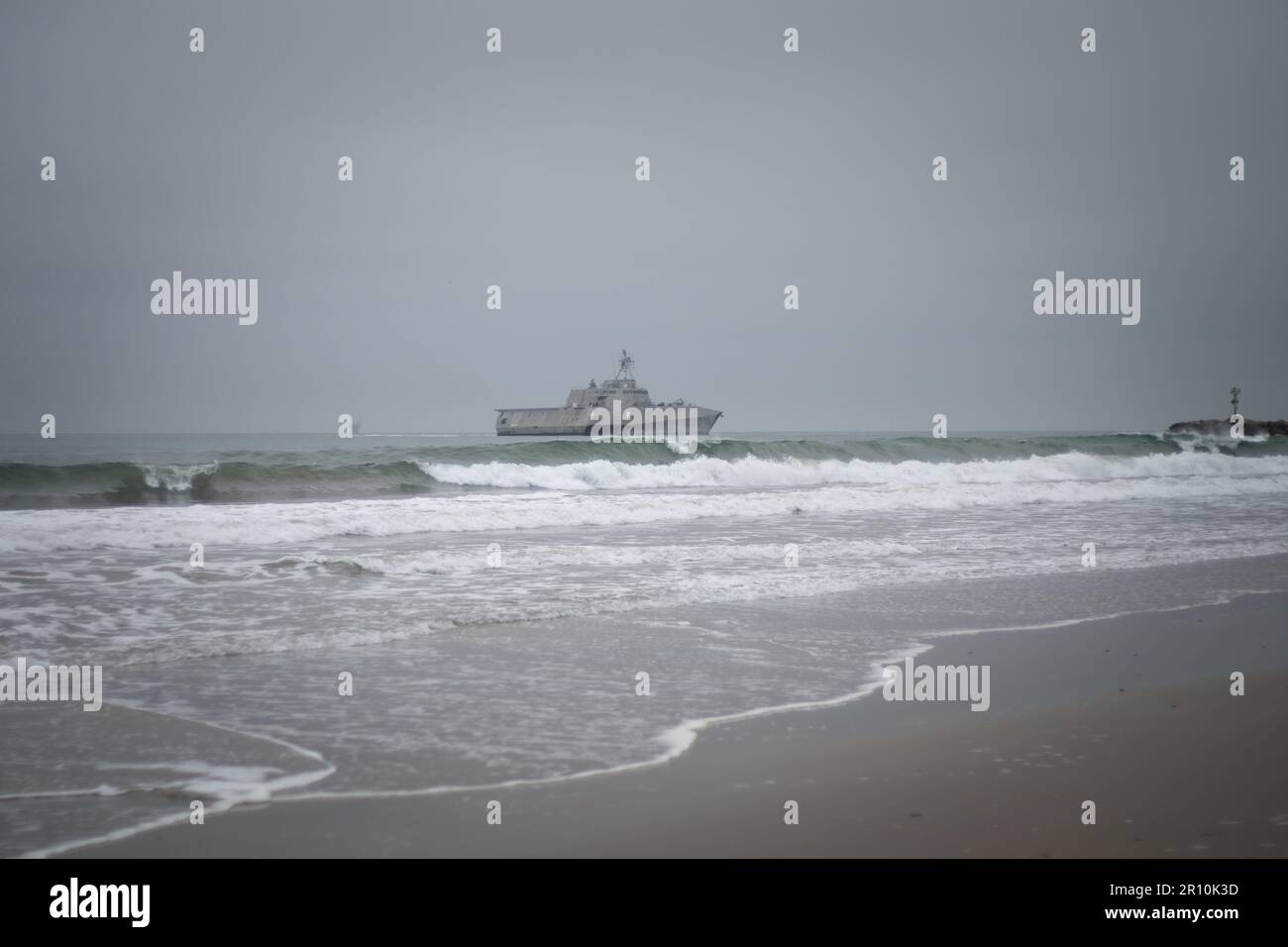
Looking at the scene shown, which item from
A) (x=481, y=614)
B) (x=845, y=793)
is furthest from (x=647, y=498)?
(x=845, y=793)

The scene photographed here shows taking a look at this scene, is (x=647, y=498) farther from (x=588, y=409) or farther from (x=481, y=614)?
(x=588, y=409)

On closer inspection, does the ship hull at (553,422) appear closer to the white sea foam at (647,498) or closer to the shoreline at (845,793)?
the white sea foam at (647,498)

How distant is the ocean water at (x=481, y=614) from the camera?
4551mm

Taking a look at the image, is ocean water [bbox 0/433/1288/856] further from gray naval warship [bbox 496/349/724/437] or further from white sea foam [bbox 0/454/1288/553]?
gray naval warship [bbox 496/349/724/437]

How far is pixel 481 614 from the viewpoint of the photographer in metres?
8.20

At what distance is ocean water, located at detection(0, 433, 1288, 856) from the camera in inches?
179

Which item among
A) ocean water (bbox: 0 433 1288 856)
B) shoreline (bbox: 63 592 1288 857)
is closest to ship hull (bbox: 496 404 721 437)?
ocean water (bbox: 0 433 1288 856)

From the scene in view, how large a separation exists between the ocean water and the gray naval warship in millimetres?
54197

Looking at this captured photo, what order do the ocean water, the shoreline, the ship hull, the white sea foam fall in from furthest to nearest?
the ship hull → the white sea foam → the ocean water → the shoreline

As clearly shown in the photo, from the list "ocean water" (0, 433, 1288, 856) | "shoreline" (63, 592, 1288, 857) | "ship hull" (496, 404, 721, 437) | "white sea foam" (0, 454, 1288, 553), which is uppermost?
"ship hull" (496, 404, 721, 437)

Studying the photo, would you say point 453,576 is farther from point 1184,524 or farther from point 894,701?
point 1184,524

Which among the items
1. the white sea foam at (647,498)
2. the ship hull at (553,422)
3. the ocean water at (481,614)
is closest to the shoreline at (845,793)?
the ocean water at (481,614)

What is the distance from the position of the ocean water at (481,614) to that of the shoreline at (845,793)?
246mm

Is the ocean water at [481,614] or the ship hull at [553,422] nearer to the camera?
the ocean water at [481,614]
